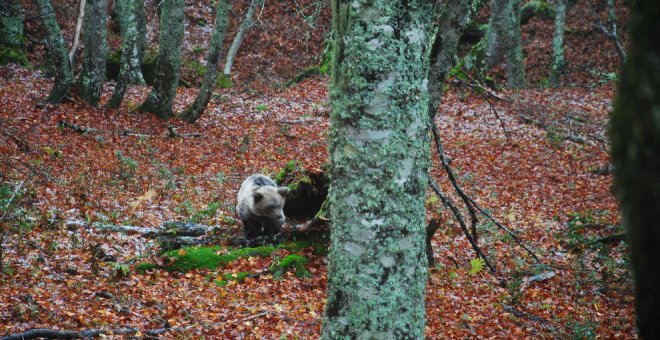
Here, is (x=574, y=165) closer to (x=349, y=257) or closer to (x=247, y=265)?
(x=247, y=265)

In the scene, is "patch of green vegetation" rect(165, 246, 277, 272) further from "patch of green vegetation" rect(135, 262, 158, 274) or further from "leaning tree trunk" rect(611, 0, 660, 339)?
"leaning tree trunk" rect(611, 0, 660, 339)

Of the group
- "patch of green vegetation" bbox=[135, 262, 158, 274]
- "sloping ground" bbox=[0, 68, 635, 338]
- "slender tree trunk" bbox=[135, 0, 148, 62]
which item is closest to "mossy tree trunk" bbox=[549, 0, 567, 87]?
"sloping ground" bbox=[0, 68, 635, 338]

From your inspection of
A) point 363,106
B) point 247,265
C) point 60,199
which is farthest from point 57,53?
point 363,106

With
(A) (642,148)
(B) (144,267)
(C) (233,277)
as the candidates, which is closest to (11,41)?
(B) (144,267)

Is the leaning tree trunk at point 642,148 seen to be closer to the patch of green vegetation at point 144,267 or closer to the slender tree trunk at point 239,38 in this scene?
the patch of green vegetation at point 144,267

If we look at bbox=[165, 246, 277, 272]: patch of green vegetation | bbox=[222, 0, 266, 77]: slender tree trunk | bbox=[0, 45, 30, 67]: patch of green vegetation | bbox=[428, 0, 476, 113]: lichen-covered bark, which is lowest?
bbox=[165, 246, 277, 272]: patch of green vegetation

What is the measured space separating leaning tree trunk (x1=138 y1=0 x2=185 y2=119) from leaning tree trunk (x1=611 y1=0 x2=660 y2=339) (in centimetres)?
1641

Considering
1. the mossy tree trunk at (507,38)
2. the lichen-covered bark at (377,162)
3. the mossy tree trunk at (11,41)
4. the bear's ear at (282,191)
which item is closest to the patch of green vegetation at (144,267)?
the bear's ear at (282,191)

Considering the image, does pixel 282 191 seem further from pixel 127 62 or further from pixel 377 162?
pixel 127 62

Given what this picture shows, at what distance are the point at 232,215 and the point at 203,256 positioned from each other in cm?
261

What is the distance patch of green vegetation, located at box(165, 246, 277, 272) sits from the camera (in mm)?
8391

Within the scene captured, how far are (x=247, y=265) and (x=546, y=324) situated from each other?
442 centimetres

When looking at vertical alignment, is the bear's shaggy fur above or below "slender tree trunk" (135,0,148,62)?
below

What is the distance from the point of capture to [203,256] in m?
8.58
